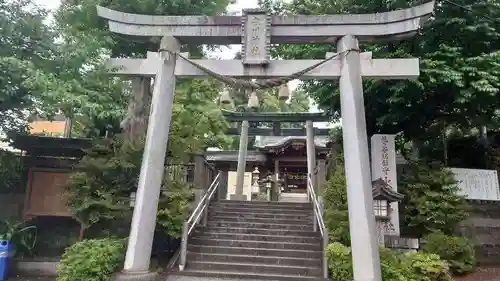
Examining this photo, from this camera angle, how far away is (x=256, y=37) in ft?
25.0

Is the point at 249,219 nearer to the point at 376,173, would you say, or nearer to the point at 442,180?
the point at 376,173

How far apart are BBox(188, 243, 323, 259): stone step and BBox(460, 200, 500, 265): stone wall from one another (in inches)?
202

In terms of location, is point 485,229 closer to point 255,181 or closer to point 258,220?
point 258,220

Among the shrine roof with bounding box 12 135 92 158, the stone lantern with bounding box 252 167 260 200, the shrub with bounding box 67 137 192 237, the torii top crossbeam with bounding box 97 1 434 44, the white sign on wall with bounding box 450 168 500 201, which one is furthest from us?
the stone lantern with bounding box 252 167 260 200

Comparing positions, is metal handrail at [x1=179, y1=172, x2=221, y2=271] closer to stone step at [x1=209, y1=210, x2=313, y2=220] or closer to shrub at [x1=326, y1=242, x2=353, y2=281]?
stone step at [x1=209, y1=210, x2=313, y2=220]

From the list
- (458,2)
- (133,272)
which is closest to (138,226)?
(133,272)

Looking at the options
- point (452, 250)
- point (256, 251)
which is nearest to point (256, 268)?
point (256, 251)

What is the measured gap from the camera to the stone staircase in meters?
8.00

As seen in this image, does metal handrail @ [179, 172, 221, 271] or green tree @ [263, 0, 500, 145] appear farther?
green tree @ [263, 0, 500, 145]

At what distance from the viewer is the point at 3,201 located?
36.0 ft

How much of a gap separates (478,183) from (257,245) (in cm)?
731

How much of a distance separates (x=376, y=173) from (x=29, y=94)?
9328mm

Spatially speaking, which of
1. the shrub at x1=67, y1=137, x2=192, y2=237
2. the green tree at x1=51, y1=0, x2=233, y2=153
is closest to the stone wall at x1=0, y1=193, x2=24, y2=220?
the green tree at x1=51, y1=0, x2=233, y2=153

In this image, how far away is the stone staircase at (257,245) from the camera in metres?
8.00
